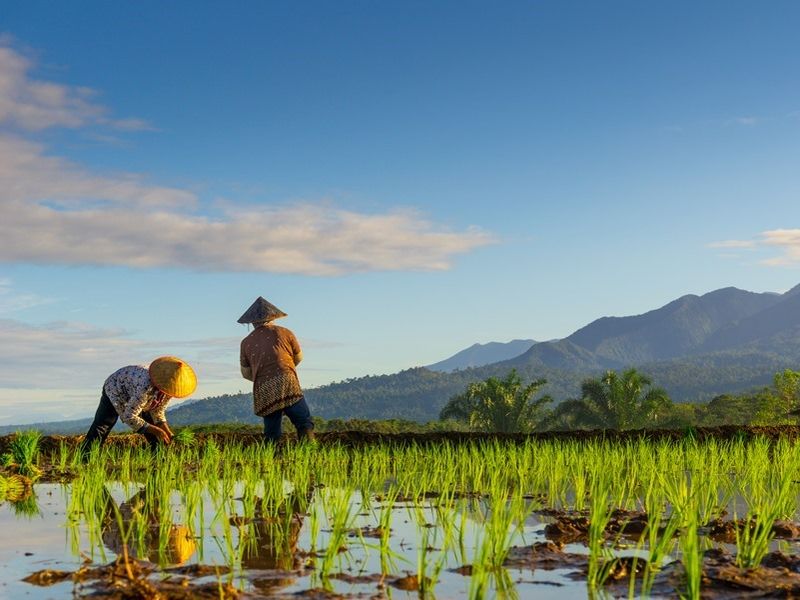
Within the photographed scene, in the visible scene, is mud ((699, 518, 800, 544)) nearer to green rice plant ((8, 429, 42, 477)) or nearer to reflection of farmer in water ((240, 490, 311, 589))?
reflection of farmer in water ((240, 490, 311, 589))

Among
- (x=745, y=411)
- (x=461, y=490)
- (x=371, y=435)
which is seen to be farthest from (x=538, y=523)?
(x=745, y=411)

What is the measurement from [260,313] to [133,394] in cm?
288

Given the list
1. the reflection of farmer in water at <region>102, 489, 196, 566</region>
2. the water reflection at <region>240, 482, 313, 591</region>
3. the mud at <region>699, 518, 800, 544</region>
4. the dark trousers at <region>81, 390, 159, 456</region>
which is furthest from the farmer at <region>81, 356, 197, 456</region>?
the mud at <region>699, 518, 800, 544</region>

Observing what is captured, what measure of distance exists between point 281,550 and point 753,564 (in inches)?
80.5

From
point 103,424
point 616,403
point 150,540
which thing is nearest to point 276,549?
point 150,540

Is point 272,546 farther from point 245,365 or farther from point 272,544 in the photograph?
point 245,365

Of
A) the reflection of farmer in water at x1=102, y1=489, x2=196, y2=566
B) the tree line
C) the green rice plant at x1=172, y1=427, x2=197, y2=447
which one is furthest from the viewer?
the tree line

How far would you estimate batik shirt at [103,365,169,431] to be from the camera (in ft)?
25.7

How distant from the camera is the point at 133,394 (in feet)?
25.9

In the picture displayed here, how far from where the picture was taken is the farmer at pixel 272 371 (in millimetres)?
10547

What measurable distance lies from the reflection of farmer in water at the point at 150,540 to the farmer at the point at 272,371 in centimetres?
495

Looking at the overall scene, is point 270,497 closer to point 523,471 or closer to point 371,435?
point 523,471

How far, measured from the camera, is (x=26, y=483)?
7672 millimetres

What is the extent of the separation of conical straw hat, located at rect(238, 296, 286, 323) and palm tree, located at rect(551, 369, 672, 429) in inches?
940
